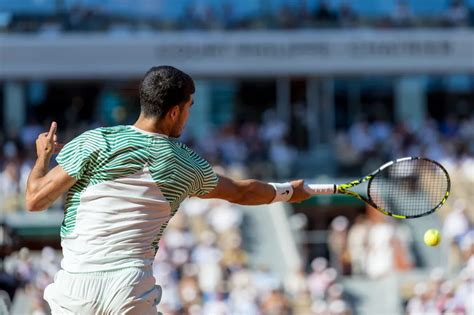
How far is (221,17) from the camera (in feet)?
80.7

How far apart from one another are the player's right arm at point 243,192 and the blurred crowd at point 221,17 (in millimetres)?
19305

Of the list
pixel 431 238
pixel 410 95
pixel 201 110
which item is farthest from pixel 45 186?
pixel 410 95

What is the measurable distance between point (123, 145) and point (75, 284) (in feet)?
2.00

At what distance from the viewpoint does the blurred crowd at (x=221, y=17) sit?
79.5 ft

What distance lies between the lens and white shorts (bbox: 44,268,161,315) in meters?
4.49

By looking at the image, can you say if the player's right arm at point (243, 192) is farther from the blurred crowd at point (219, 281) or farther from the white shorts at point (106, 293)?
the blurred crowd at point (219, 281)

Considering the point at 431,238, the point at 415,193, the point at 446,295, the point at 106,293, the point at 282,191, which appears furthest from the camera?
the point at 446,295

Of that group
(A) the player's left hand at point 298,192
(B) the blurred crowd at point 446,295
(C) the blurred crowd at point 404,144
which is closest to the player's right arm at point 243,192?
(A) the player's left hand at point 298,192

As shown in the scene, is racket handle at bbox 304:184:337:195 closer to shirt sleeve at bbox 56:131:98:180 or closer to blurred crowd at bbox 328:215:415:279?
shirt sleeve at bbox 56:131:98:180

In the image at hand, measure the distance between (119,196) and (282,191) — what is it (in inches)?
43.8

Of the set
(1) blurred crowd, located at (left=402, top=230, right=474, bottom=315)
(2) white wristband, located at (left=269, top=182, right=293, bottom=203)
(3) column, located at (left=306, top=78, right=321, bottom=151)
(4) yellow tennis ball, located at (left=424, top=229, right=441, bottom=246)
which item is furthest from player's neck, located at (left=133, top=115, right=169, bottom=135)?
(3) column, located at (left=306, top=78, right=321, bottom=151)

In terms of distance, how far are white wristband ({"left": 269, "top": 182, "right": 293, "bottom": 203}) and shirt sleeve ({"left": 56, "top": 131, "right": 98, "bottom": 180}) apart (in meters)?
1.17

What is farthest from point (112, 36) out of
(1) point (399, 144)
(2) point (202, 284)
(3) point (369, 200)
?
(3) point (369, 200)

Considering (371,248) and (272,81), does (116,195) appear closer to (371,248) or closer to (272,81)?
(371,248)
